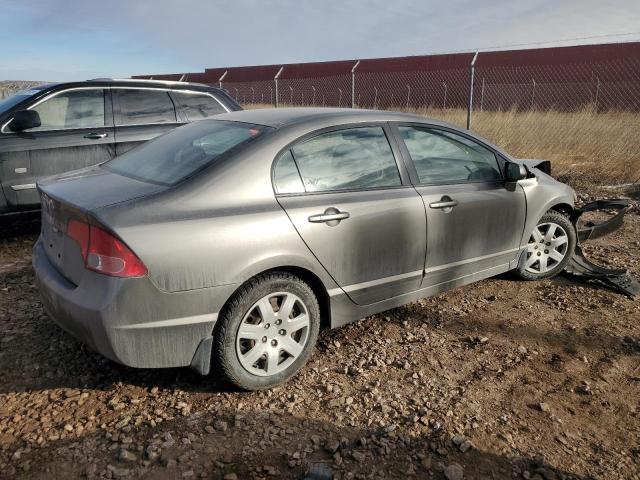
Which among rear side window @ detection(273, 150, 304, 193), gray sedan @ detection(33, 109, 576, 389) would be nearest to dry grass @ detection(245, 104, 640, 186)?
gray sedan @ detection(33, 109, 576, 389)

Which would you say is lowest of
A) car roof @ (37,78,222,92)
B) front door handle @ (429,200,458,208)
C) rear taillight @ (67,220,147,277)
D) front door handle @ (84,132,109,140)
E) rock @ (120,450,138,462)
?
rock @ (120,450,138,462)

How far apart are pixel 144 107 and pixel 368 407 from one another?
4774mm

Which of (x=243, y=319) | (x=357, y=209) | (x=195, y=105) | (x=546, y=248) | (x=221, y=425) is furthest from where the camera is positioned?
Result: (x=195, y=105)

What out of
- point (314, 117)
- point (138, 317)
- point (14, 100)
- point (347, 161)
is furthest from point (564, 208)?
point (14, 100)

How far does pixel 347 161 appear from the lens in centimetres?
323

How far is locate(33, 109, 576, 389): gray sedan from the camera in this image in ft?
8.21

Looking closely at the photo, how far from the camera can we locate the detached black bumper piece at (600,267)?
4367mm

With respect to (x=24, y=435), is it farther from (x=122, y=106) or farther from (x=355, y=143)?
(x=122, y=106)

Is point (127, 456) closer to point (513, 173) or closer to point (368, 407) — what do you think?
point (368, 407)

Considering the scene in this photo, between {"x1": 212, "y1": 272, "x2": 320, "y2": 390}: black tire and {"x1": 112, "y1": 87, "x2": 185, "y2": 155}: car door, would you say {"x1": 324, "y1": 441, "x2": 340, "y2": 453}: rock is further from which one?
{"x1": 112, "y1": 87, "x2": 185, "y2": 155}: car door

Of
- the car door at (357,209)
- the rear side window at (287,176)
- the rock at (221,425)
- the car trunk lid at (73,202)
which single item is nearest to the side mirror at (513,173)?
the car door at (357,209)

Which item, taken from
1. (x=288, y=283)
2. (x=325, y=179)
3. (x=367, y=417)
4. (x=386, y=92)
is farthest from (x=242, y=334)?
(x=386, y=92)

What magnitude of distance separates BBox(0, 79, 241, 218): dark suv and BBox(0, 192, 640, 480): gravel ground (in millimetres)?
1907

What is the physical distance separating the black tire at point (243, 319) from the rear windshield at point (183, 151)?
28.5 inches
